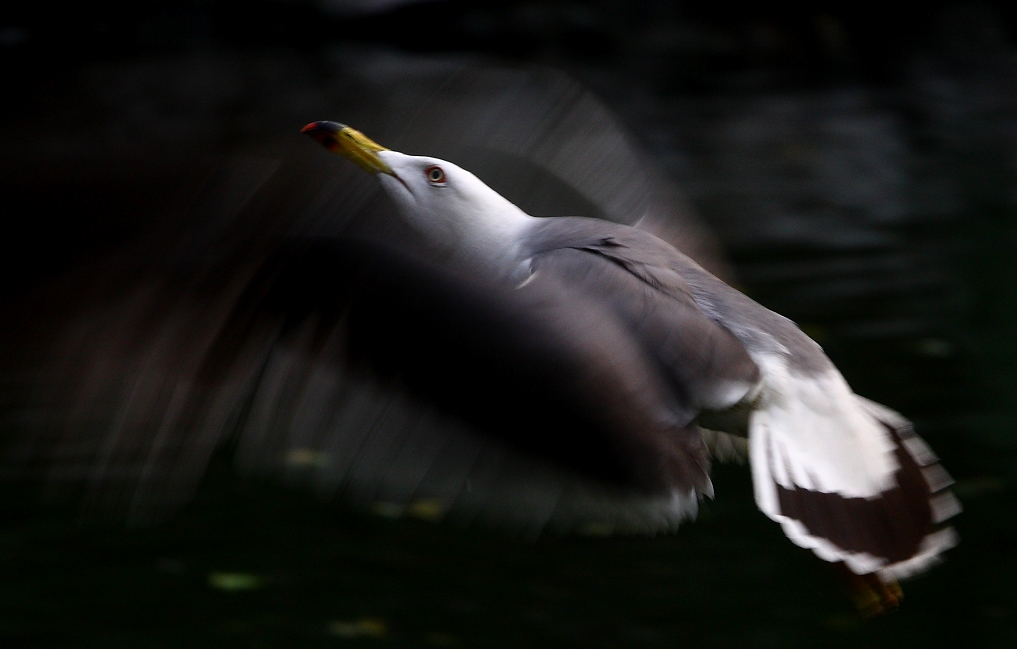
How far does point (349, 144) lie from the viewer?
2.26 metres

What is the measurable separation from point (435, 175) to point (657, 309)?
560 mm

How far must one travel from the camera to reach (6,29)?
10602 mm

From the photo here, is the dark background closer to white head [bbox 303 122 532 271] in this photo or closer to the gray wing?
white head [bbox 303 122 532 271]

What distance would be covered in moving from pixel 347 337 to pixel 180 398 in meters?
0.22

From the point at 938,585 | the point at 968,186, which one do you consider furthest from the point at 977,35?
the point at 938,585

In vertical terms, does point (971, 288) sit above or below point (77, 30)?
below

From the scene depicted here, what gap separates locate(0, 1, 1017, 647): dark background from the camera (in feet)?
12.3

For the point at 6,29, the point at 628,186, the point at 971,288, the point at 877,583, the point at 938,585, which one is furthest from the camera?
Answer: the point at 6,29

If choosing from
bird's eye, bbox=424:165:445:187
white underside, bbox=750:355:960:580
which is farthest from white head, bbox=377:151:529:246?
white underside, bbox=750:355:960:580

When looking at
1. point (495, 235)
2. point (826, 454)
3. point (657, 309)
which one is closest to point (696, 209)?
point (495, 235)

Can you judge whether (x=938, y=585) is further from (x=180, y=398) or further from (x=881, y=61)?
(x=881, y=61)

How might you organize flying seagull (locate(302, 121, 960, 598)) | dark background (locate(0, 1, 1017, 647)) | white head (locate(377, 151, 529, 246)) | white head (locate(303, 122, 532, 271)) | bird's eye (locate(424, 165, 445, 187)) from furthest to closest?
1. dark background (locate(0, 1, 1017, 647))
2. bird's eye (locate(424, 165, 445, 187))
3. white head (locate(377, 151, 529, 246))
4. white head (locate(303, 122, 532, 271))
5. flying seagull (locate(302, 121, 960, 598))

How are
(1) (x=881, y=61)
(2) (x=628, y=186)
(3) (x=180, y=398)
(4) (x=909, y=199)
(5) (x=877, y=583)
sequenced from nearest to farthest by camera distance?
(3) (x=180, y=398), (5) (x=877, y=583), (2) (x=628, y=186), (4) (x=909, y=199), (1) (x=881, y=61)

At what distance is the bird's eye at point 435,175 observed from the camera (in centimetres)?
247
